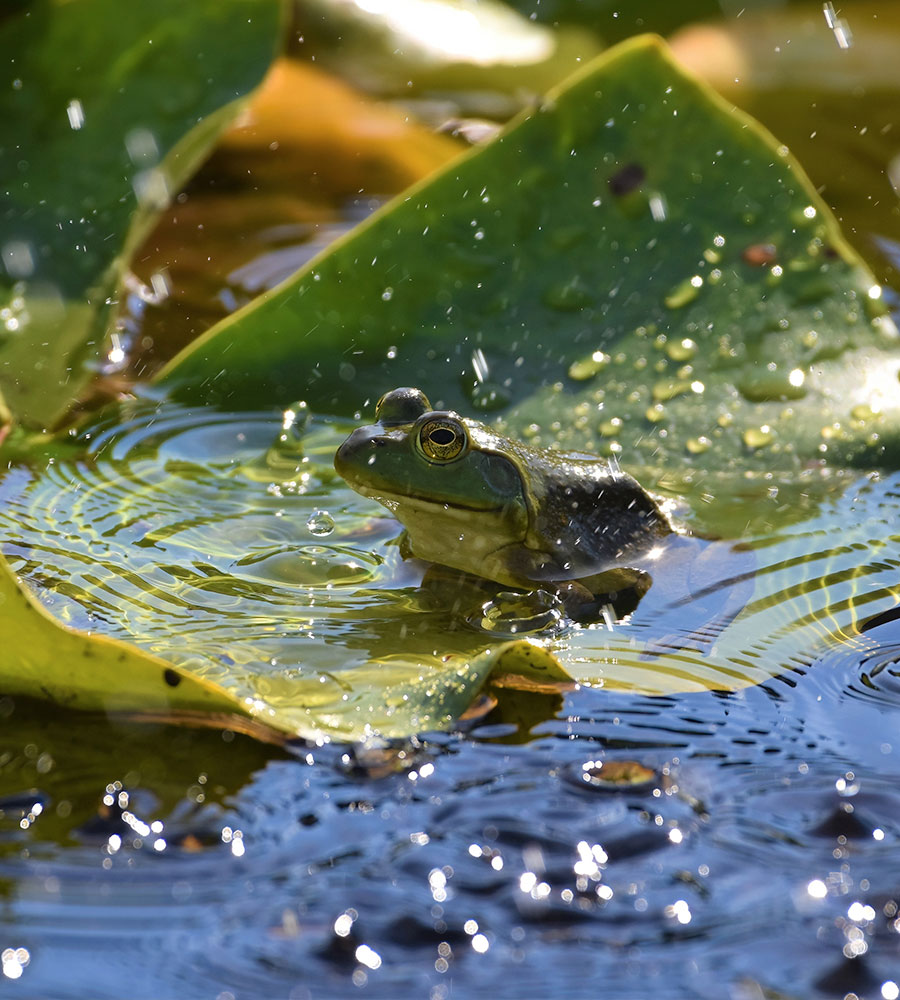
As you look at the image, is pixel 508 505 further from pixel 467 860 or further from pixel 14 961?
pixel 14 961

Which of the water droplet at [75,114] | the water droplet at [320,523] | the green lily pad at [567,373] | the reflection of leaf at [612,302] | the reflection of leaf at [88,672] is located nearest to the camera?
the reflection of leaf at [88,672]

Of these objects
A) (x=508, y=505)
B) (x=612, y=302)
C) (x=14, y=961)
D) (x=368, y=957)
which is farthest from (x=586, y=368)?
(x=14, y=961)

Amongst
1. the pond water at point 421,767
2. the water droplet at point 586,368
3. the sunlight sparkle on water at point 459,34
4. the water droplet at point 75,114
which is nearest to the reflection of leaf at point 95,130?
the water droplet at point 75,114

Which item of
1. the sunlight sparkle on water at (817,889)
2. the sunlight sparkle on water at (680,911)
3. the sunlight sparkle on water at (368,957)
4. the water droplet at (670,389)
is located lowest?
the water droplet at (670,389)

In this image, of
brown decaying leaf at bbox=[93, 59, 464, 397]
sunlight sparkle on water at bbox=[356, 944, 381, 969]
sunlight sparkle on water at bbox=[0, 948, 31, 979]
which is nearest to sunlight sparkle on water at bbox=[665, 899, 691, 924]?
sunlight sparkle on water at bbox=[356, 944, 381, 969]

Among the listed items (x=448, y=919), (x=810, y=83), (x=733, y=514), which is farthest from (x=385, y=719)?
(x=810, y=83)

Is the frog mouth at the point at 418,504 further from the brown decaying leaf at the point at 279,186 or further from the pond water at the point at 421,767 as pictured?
the brown decaying leaf at the point at 279,186

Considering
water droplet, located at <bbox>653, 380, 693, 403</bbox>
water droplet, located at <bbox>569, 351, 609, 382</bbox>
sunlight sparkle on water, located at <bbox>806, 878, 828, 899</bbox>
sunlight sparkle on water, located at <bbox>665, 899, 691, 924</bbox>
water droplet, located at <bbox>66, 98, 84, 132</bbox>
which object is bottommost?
water droplet, located at <bbox>653, 380, 693, 403</bbox>

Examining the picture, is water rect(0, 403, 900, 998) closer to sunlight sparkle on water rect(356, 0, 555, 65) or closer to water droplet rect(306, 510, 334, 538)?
water droplet rect(306, 510, 334, 538)
